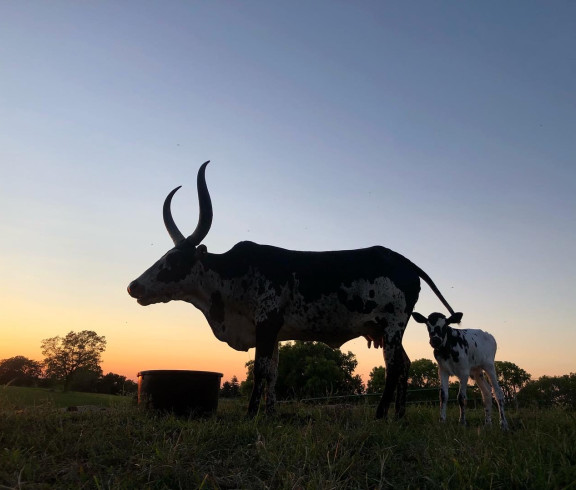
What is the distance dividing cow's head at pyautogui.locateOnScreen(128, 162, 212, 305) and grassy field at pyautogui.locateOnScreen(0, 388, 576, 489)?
107 inches

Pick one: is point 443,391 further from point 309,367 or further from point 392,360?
point 309,367

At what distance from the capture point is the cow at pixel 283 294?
284 inches

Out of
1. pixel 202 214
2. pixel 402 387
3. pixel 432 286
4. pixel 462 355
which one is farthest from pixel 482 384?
pixel 202 214

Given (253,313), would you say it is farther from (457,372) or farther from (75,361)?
(75,361)

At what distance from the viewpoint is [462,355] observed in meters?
9.24

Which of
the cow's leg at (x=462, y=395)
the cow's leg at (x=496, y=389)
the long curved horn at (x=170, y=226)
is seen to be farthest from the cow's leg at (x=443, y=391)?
the long curved horn at (x=170, y=226)

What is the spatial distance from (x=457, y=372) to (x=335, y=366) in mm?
28096

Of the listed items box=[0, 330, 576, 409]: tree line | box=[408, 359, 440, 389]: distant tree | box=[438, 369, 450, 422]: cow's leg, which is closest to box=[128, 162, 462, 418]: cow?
box=[438, 369, 450, 422]: cow's leg

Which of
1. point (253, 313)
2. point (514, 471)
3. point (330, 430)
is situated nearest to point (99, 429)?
point (330, 430)

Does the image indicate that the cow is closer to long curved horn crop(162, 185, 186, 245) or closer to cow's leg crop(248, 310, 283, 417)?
cow's leg crop(248, 310, 283, 417)

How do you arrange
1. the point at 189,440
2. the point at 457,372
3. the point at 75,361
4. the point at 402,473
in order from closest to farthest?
the point at 402,473
the point at 189,440
the point at 457,372
the point at 75,361

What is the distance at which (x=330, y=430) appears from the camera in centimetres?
476

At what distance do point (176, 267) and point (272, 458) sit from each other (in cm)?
Result: 448

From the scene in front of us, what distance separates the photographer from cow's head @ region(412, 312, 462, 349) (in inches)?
361
